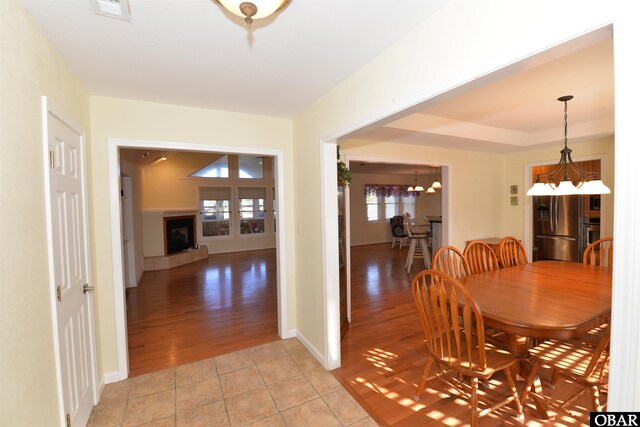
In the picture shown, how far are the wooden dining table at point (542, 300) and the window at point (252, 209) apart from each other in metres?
7.23

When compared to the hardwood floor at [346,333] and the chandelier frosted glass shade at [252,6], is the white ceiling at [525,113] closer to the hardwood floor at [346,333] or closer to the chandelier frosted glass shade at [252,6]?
the chandelier frosted glass shade at [252,6]

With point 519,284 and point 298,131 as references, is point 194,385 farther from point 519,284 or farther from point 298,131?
point 519,284

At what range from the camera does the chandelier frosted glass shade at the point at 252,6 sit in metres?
1.07

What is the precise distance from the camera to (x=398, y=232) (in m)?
9.05

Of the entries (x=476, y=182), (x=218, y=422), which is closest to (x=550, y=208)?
(x=476, y=182)

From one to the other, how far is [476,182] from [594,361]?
3.76m

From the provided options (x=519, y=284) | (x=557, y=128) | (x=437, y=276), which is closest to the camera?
(x=437, y=276)

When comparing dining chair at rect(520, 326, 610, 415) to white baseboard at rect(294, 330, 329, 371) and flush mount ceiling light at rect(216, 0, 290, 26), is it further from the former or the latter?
flush mount ceiling light at rect(216, 0, 290, 26)

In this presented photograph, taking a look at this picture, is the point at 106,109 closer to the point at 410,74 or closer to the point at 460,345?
the point at 410,74

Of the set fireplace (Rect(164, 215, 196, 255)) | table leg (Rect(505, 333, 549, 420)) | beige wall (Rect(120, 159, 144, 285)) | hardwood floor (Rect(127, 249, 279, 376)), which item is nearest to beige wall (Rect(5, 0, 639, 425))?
hardwood floor (Rect(127, 249, 279, 376))

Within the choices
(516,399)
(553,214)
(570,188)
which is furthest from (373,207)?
(516,399)

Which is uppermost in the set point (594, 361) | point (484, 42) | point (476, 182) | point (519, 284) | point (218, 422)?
point (484, 42)

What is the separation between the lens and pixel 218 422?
1.95 metres

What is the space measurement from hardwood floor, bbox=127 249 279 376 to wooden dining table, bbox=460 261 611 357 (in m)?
2.23
